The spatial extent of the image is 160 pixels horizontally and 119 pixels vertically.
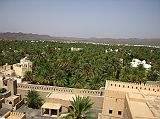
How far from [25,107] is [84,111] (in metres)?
10.3

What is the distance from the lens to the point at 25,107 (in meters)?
28.5

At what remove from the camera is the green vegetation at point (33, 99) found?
28000mm

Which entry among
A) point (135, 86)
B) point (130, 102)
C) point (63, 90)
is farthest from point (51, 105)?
point (130, 102)

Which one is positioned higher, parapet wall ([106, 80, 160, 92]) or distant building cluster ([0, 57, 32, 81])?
parapet wall ([106, 80, 160, 92])

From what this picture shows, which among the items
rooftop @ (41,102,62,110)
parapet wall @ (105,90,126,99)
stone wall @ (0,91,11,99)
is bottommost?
rooftop @ (41,102,62,110)

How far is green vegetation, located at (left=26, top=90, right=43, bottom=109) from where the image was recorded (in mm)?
28000

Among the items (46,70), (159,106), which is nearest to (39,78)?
(46,70)

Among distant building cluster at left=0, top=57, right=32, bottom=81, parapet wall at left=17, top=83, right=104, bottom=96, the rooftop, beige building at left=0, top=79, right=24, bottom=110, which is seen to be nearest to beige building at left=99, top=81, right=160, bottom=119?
the rooftop

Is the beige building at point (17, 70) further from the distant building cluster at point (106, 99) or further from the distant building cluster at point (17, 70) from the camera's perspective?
the distant building cluster at point (106, 99)

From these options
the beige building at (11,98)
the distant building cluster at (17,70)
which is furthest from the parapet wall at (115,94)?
the distant building cluster at (17,70)

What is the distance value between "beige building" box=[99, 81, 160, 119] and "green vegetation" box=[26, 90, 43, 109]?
9929mm

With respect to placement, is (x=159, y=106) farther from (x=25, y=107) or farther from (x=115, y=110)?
(x=25, y=107)

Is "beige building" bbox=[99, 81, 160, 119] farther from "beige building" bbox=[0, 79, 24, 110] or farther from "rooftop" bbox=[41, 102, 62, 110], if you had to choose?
"beige building" bbox=[0, 79, 24, 110]

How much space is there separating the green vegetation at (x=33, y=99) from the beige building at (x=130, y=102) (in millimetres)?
9929
